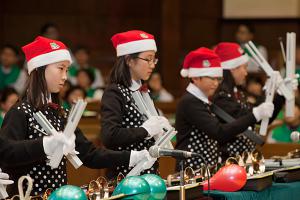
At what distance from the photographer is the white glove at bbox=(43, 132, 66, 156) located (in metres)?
4.80

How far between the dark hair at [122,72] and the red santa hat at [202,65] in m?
0.92

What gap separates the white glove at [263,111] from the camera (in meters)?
6.89

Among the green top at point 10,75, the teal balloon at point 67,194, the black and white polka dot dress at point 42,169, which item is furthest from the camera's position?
the green top at point 10,75

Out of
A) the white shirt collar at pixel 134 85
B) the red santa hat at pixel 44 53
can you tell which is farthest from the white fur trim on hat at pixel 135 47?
the red santa hat at pixel 44 53

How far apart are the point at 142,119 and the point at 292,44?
180 centimetres

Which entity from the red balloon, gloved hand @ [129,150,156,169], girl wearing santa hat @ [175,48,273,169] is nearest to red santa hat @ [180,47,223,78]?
girl wearing santa hat @ [175,48,273,169]

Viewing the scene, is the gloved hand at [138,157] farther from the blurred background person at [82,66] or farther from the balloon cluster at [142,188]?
the blurred background person at [82,66]

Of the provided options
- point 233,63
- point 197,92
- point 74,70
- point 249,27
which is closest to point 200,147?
point 197,92

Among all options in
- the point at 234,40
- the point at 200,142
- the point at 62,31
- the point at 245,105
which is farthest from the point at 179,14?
the point at 200,142

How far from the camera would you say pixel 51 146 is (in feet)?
16.0

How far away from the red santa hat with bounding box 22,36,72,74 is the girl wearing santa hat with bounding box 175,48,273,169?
146 centimetres

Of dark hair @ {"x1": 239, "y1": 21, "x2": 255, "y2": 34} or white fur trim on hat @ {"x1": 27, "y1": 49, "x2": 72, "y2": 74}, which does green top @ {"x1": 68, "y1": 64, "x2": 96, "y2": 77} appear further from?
white fur trim on hat @ {"x1": 27, "y1": 49, "x2": 72, "y2": 74}

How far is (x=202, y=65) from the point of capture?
6.79 meters

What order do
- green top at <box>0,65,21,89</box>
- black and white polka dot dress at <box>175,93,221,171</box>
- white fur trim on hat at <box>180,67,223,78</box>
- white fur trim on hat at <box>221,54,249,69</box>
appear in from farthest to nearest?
green top at <box>0,65,21,89</box>, white fur trim on hat at <box>221,54,249,69</box>, white fur trim on hat at <box>180,67,223,78</box>, black and white polka dot dress at <box>175,93,221,171</box>
